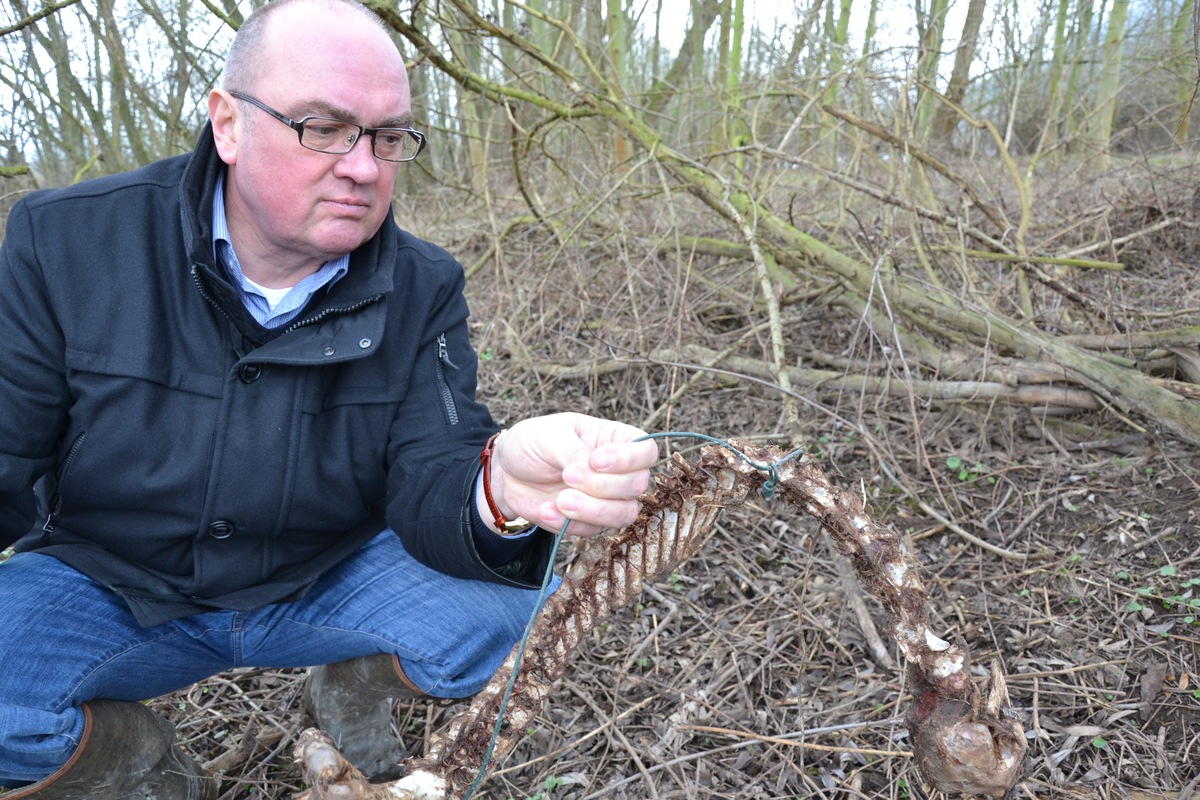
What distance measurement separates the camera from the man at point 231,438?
1896 mm

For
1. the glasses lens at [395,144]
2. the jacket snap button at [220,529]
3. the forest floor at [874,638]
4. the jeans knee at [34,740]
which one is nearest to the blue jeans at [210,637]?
the jeans knee at [34,740]

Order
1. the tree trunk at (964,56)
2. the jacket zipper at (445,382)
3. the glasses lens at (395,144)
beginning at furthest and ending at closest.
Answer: the tree trunk at (964,56) → the jacket zipper at (445,382) → the glasses lens at (395,144)

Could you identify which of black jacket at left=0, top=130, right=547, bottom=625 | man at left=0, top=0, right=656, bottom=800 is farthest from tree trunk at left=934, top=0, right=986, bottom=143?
black jacket at left=0, top=130, right=547, bottom=625

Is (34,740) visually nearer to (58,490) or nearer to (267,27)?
(58,490)

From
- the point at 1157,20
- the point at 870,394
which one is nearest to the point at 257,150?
the point at 870,394

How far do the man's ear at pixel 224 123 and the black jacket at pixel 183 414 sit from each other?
0.05 metres

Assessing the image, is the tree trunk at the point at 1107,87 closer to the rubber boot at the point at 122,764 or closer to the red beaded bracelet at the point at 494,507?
the red beaded bracelet at the point at 494,507

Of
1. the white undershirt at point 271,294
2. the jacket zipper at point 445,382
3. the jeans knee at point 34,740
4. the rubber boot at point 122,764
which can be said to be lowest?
the rubber boot at point 122,764

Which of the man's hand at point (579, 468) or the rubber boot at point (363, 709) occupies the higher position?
the man's hand at point (579, 468)

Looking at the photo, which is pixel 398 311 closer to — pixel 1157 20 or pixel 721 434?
pixel 721 434

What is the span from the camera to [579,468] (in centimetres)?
155

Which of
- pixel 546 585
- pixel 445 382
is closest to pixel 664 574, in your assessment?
pixel 546 585

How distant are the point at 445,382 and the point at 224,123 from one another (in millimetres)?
839

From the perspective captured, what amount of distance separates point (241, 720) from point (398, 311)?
1451 millimetres
